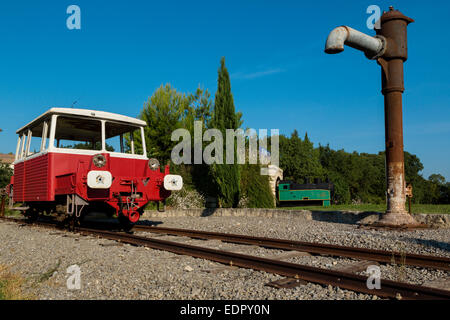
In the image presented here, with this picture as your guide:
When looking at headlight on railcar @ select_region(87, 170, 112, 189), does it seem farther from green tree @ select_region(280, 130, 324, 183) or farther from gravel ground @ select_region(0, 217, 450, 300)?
green tree @ select_region(280, 130, 324, 183)

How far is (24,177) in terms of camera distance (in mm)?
10578

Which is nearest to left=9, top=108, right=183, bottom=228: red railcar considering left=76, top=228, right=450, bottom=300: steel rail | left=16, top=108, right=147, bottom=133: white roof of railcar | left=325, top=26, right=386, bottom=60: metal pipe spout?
left=16, top=108, right=147, bottom=133: white roof of railcar

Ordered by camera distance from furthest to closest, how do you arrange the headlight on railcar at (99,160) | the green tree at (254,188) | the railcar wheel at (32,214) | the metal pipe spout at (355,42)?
the green tree at (254,188) → the railcar wheel at (32,214) → the metal pipe spout at (355,42) → the headlight on railcar at (99,160)

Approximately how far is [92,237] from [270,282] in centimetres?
535

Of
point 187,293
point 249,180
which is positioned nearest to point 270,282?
point 187,293

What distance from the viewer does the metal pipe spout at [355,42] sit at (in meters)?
8.33

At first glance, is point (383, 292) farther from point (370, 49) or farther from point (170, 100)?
point (170, 100)

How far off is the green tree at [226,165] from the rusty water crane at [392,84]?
8.25 meters

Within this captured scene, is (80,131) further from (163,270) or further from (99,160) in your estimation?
(163,270)

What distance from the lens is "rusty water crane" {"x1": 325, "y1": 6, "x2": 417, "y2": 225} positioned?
9.05 metres

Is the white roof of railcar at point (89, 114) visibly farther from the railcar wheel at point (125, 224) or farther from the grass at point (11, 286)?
the grass at point (11, 286)

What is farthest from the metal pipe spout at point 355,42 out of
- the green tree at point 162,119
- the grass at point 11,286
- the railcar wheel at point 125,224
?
the green tree at point 162,119

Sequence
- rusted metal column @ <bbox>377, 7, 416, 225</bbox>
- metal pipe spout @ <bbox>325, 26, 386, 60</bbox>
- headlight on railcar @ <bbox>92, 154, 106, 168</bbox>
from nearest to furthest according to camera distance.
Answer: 1. headlight on railcar @ <bbox>92, 154, 106, 168</bbox>
2. metal pipe spout @ <bbox>325, 26, 386, 60</bbox>
3. rusted metal column @ <bbox>377, 7, 416, 225</bbox>

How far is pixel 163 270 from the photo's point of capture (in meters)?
4.66
